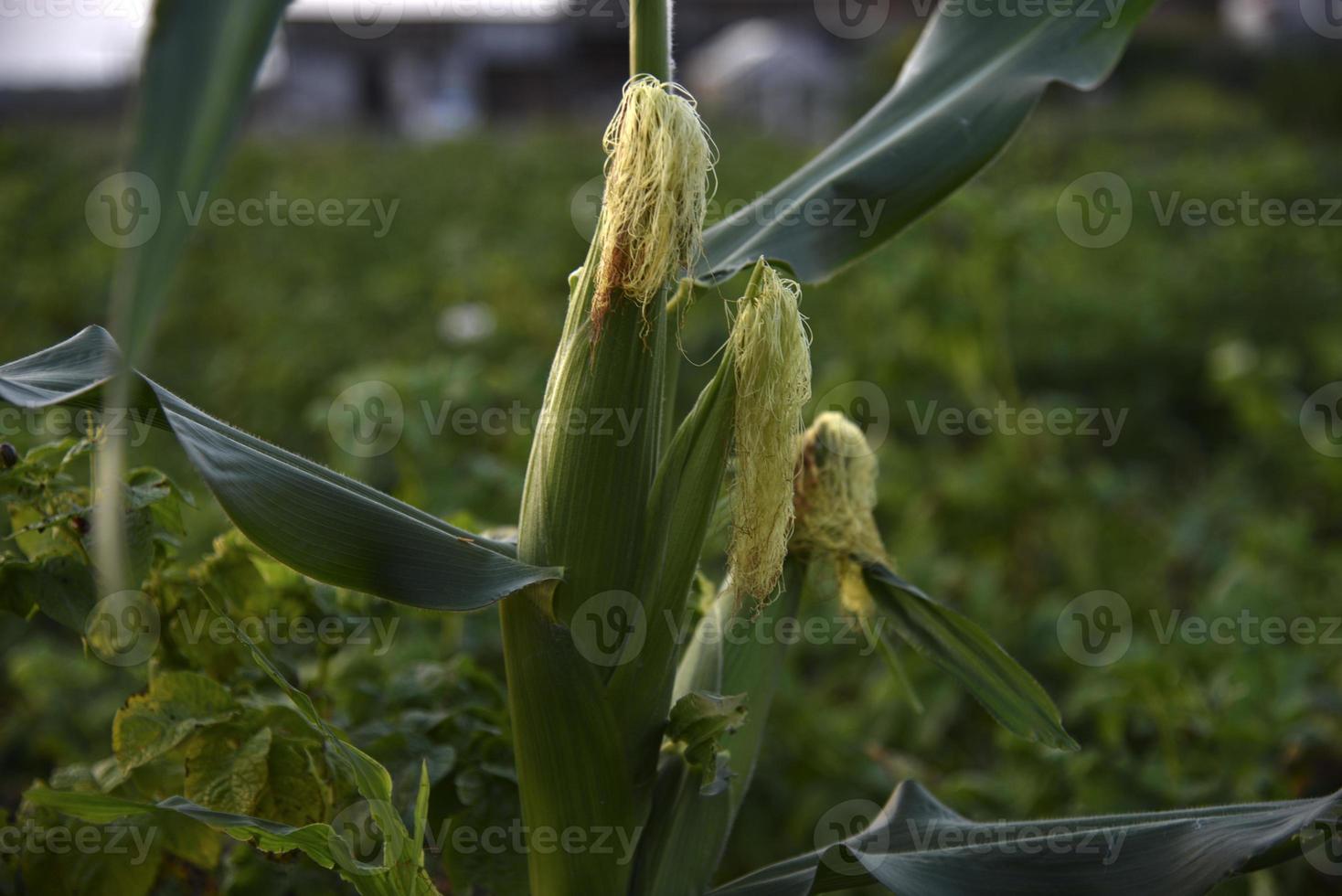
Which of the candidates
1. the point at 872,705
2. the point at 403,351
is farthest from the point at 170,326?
the point at 872,705

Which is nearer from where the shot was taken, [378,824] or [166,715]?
[378,824]

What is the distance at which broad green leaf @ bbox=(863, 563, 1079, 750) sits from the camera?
0.98 metres

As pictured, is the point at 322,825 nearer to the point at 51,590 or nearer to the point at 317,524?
the point at 317,524

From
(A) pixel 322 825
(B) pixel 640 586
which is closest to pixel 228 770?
(A) pixel 322 825

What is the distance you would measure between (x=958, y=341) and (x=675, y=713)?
2.12 metres

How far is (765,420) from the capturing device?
32.9 inches

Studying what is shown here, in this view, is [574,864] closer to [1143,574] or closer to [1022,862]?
[1022,862]

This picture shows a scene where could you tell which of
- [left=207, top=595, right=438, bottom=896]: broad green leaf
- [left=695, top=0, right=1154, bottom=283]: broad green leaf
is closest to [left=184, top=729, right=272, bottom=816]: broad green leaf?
[left=207, top=595, right=438, bottom=896]: broad green leaf

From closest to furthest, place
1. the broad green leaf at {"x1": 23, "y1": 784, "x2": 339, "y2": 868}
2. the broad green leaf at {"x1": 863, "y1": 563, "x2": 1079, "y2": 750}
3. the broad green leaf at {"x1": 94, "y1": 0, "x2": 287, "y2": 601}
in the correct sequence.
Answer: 1. the broad green leaf at {"x1": 94, "y1": 0, "x2": 287, "y2": 601}
2. the broad green leaf at {"x1": 23, "y1": 784, "x2": 339, "y2": 868}
3. the broad green leaf at {"x1": 863, "y1": 563, "x2": 1079, "y2": 750}

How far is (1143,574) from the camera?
2.70m

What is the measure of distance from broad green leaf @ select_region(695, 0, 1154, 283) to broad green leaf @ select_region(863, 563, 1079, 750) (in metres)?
0.32

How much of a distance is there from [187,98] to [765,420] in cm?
48

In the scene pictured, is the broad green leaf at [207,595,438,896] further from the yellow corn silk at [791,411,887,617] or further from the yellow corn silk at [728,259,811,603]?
the yellow corn silk at [791,411,887,617]

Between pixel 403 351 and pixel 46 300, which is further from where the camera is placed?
pixel 46 300
